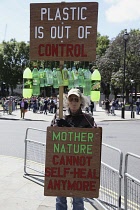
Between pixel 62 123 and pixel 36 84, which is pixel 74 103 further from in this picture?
pixel 36 84

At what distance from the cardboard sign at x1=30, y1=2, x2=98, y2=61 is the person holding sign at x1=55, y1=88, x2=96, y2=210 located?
1.68 feet

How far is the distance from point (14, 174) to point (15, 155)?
8.26 feet

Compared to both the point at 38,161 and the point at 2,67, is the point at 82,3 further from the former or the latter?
the point at 2,67

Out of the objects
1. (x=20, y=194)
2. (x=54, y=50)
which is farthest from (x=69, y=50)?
(x=20, y=194)

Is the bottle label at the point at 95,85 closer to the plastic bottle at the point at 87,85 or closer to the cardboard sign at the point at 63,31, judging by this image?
the plastic bottle at the point at 87,85

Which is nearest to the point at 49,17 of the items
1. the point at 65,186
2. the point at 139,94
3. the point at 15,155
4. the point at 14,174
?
the point at 65,186

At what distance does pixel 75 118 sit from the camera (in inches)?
158

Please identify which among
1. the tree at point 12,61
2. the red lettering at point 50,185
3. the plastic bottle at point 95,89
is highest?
the tree at point 12,61

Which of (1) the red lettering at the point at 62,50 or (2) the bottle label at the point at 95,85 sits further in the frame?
(2) the bottle label at the point at 95,85

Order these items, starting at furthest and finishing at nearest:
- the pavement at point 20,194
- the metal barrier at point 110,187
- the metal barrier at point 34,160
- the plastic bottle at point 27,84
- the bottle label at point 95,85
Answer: the plastic bottle at point 27,84 < the bottle label at point 95,85 < the metal barrier at point 34,160 < the pavement at point 20,194 < the metal barrier at point 110,187

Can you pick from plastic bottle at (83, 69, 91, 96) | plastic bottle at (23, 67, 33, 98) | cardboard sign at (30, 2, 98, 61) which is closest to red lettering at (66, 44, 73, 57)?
cardboard sign at (30, 2, 98, 61)

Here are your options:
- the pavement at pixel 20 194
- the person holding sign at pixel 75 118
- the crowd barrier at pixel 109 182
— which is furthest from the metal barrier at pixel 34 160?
the person holding sign at pixel 75 118

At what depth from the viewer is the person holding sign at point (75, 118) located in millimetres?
3979

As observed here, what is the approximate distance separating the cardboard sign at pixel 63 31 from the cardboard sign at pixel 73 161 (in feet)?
3.13
